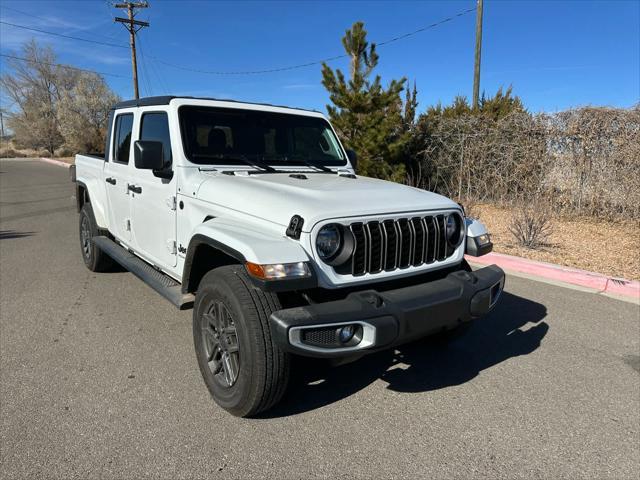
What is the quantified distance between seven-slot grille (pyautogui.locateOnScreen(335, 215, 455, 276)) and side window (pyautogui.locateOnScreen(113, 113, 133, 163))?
2920 mm

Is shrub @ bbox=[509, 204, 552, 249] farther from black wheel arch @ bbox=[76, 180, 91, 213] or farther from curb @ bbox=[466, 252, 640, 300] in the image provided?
black wheel arch @ bbox=[76, 180, 91, 213]

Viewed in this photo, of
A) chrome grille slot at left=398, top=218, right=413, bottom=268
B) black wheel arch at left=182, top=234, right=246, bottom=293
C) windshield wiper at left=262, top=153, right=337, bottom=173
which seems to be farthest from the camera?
windshield wiper at left=262, top=153, right=337, bottom=173

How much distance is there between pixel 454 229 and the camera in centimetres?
324

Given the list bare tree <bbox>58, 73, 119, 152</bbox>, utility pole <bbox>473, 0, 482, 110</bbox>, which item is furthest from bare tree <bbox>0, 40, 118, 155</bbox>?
utility pole <bbox>473, 0, 482, 110</bbox>

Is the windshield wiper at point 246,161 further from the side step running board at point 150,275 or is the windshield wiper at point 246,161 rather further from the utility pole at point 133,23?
the utility pole at point 133,23

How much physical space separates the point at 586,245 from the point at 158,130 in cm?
673

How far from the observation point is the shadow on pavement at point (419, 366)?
10.2 ft

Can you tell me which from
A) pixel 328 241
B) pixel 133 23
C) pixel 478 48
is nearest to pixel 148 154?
pixel 328 241

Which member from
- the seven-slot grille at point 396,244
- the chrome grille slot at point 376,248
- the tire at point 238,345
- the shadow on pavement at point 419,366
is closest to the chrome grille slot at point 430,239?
the seven-slot grille at point 396,244

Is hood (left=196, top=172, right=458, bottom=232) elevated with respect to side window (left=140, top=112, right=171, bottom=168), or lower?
lower

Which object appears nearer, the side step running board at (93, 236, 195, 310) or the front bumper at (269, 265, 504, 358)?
the front bumper at (269, 265, 504, 358)

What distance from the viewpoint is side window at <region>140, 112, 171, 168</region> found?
12.2ft

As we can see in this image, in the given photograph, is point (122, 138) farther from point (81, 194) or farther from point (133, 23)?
point (133, 23)

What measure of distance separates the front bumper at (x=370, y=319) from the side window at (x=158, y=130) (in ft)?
6.64
